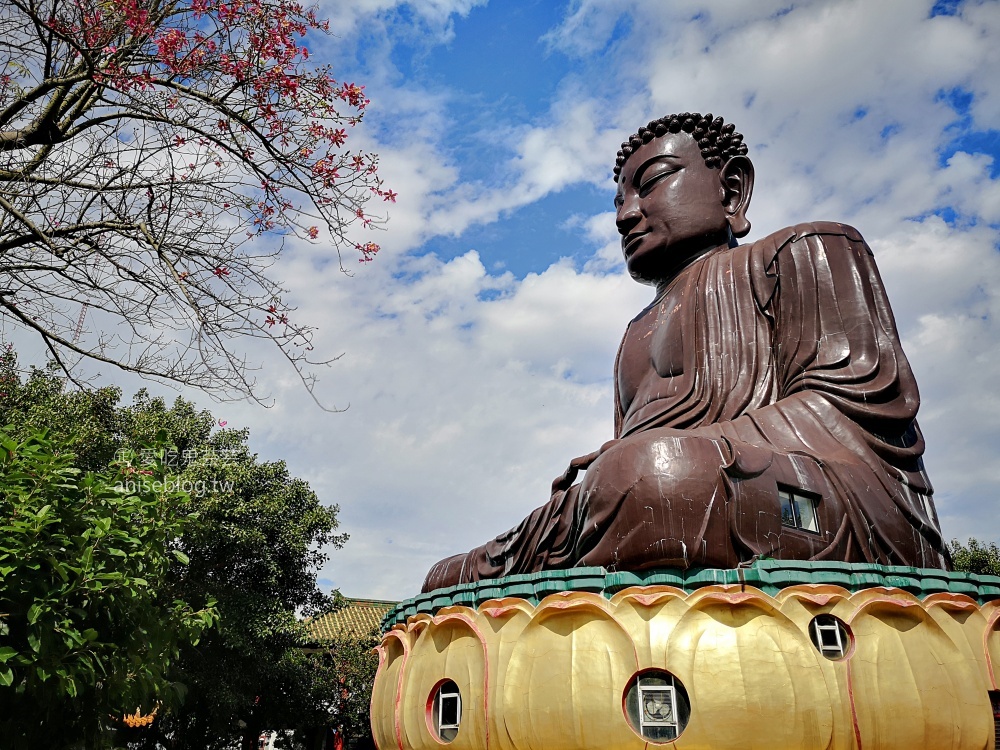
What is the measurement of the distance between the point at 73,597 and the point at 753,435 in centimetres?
472

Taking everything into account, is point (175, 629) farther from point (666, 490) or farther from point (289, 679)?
point (289, 679)

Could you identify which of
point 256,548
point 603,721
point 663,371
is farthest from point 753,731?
point 256,548

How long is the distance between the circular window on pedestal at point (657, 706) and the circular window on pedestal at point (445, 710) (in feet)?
3.86

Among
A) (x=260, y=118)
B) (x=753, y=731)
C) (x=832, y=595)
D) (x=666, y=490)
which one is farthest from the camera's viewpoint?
(x=260, y=118)

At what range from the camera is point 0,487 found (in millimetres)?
4918

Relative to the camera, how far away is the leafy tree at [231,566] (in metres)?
14.2

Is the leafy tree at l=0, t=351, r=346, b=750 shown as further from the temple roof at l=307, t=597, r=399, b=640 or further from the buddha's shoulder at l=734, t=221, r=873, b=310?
the buddha's shoulder at l=734, t=221, r=873, b=310

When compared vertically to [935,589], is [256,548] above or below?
above

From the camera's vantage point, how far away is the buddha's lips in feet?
29.3

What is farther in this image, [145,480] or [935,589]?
[145,480]

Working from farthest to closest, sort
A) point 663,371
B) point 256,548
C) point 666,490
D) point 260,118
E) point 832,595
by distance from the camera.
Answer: point 256,548 → point 663,371 → point 260,118 → point 666,490 → point 832,595

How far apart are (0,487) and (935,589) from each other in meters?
5.55

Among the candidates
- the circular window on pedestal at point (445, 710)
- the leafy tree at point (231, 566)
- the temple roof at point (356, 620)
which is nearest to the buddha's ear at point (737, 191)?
the circular window on pedestal at point (445, 710)

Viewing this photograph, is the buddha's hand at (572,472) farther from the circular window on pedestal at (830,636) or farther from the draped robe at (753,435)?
the circular window on pedestal at (830,636)
